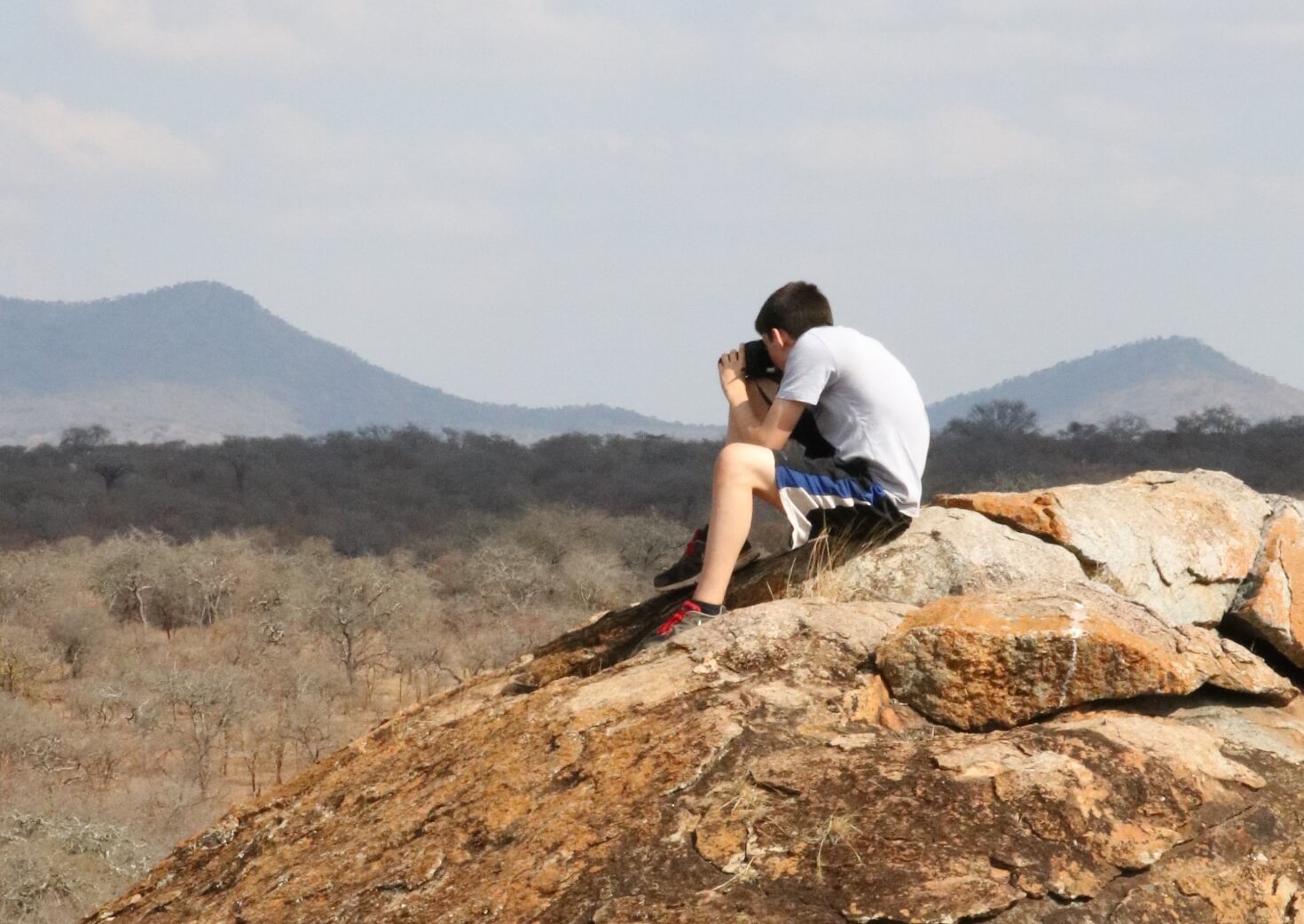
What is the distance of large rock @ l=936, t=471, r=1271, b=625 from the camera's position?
5379 mm

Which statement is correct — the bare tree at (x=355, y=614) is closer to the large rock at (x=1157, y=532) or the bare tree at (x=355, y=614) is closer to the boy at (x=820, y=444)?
the large rock at (x=1157, y=532)

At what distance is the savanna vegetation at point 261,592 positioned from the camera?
1523 cm

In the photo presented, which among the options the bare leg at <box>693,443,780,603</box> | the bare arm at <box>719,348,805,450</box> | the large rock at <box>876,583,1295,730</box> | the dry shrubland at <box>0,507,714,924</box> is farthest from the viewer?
the dry shrubland at <box>0,507,714,924</box>

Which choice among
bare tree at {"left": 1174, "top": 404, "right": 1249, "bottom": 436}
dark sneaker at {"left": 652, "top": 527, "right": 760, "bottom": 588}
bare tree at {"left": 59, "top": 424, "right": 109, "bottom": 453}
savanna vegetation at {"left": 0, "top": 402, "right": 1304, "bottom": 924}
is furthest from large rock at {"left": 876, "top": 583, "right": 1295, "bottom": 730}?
bare tree at {"left": 59, "top": 424, "right": 109, "bottom": 453}

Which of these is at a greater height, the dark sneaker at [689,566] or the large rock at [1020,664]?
the dark sneaker at [689,566]

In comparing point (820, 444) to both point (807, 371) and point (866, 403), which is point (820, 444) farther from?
point (807, 371)

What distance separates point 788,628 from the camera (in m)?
4.10

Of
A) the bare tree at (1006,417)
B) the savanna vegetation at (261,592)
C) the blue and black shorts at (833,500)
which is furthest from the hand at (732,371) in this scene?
the bare tree at (1006,417)

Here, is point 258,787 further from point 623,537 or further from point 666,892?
point 623,537

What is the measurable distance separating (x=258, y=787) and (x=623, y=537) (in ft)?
57.2

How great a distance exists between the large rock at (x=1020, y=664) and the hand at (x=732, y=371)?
1499 mm

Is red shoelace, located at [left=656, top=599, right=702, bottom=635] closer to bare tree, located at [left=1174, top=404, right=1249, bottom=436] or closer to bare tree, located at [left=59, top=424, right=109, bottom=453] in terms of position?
bare tree, located at [left=1174, top=404, right=1249, bottom=436]

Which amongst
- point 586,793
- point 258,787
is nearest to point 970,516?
point 586,793

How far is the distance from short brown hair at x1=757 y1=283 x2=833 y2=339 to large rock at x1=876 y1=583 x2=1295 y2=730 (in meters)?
1.40
